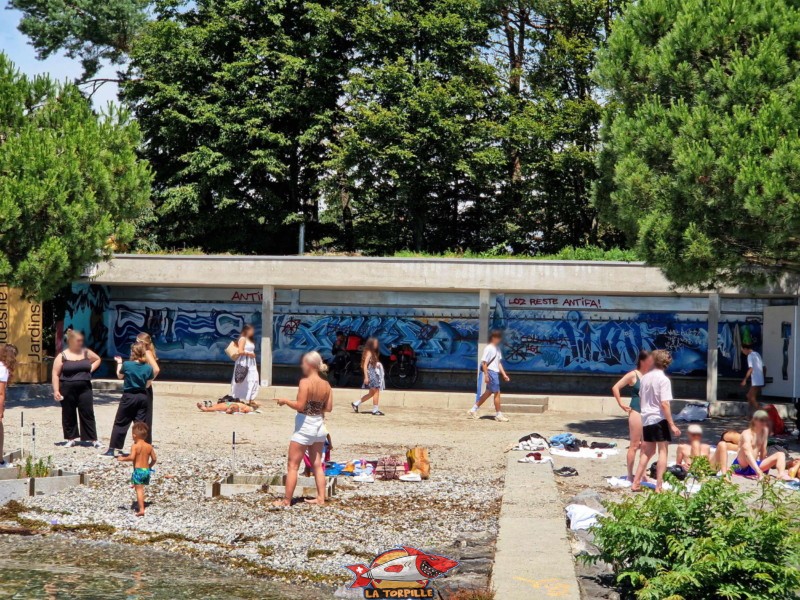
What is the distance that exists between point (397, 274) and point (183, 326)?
6.87 m

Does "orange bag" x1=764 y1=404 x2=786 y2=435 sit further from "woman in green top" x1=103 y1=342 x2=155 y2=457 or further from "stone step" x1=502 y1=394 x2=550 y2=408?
"woman in green top" x1=103 y1=342 x2=155 y2=457

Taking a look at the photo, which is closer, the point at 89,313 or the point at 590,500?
the point at 590,500

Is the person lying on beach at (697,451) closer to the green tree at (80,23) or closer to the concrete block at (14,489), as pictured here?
the concrete block at (14,489)

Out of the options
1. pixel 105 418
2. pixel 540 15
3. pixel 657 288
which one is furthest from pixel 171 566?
pixel 540 15

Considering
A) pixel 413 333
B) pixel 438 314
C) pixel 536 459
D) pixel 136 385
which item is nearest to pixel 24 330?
pixel 413 333

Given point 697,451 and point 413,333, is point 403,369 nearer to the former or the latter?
point 413,333

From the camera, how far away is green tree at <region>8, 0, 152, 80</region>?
122 feet

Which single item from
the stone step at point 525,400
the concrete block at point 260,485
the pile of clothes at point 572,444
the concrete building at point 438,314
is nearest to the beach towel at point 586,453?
the pile of clothes at point 572,444

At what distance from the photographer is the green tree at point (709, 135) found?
602 inches

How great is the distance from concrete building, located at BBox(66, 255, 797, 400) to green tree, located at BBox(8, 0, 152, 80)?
1441cm

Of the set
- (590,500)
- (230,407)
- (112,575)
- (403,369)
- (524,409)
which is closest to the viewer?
(112,575)

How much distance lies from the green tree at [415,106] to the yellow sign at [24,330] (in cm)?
1144

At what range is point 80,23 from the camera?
37.1m

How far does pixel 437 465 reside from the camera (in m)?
14.1
